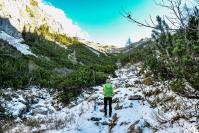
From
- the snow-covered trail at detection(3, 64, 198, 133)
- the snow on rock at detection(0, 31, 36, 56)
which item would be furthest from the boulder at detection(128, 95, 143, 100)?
the snow on rock at detection(0, 31, 36, 56)

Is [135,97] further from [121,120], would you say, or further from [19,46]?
[19,46]

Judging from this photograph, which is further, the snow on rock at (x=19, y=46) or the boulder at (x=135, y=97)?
the snow on rock at (x=19, y=46)

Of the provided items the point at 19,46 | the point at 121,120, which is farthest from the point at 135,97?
the point at 19,46

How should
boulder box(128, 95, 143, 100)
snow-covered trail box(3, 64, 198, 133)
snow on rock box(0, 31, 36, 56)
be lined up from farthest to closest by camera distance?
snow on rock box(0, 31, 36, 56) → boulder box(128, 95, 143, 100) → snow-covered trail box(3, 64, 198, 133)

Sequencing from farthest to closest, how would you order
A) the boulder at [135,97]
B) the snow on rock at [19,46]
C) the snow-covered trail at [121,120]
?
the snow on rock at [19,46]
the boulder at [135,97]
the snow-covered trail at [121,120]

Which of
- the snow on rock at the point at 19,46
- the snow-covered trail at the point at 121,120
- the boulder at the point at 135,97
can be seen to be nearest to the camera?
the snow-covered trail at the point at 121,120

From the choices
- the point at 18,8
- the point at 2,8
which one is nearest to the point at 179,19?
the point at 2,8

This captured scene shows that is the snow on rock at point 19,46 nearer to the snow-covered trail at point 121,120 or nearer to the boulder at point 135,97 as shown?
the snow-covered trail at point 121,120

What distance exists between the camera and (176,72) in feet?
25.0

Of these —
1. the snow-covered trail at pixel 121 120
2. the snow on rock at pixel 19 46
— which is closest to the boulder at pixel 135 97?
the snow-covered trail at pixel 121 120

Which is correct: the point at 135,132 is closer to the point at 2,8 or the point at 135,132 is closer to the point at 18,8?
the point at 2,8

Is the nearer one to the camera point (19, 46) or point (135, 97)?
point (135, 97)

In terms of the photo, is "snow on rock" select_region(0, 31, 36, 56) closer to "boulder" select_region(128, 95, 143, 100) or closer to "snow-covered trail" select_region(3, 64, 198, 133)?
"snow-covered trail" select_region(3, 64, 198, 133)

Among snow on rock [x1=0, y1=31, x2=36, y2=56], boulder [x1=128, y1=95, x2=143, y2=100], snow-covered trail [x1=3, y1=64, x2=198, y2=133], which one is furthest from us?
snow on rock [x1=0, y1=31, x2=36, y2=56]
